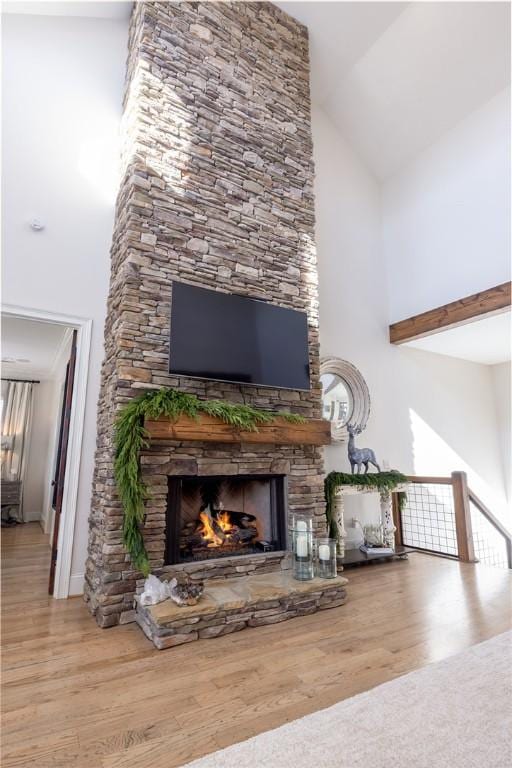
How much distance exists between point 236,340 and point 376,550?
8.82 feet

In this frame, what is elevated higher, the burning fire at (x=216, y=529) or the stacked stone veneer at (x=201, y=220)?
the stacked stone veneer at (x=201, y=220)

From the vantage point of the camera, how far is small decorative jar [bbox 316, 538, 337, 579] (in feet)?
9.62

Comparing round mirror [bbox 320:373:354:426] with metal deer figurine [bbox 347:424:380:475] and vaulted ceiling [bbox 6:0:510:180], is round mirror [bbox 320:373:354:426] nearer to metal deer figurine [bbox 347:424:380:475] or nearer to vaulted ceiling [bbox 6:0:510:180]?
metal deer figurine [bbox 347:424:380:475]

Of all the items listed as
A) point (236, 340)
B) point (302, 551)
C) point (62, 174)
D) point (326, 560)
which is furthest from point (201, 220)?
point (326, 560)

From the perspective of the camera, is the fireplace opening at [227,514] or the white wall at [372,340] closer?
the fireplace opening at [227,514]

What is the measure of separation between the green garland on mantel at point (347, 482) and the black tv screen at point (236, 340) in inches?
44.4

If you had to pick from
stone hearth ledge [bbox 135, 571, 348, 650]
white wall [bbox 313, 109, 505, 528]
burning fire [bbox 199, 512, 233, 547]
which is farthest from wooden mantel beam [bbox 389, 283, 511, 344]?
burning fire [bbox 199, 512, 233, 547]

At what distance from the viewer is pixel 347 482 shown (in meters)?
4.05

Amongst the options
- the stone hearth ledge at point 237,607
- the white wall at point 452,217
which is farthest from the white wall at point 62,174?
the white wall at point 452,217

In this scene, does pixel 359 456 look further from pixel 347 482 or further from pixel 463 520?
pixel 463 520

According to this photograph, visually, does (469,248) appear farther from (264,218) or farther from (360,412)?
(264,218)

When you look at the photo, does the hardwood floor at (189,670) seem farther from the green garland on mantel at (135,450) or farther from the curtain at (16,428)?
the curtain at (16,428)

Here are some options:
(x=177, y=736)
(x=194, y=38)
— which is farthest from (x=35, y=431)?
(x=177, y=736)

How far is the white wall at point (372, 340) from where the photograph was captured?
5074 mm
